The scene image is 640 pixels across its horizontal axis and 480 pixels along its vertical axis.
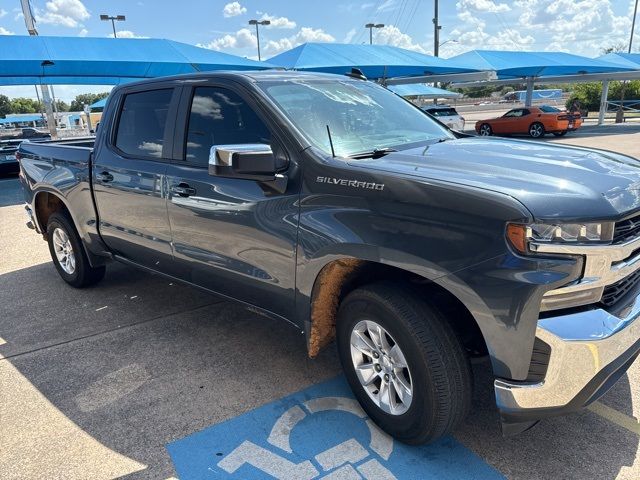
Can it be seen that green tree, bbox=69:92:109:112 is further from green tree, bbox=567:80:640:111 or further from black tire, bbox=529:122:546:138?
black tire, bbox=529:122:546:138

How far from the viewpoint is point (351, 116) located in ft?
11.0

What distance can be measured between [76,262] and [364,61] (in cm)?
1732

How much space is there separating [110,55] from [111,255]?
536 inches

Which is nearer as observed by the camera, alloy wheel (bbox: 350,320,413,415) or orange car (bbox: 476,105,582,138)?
alloy wheel (bbox: 350,320,413,415)

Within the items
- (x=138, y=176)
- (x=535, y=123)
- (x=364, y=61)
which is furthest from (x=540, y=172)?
(x=535, y=123)

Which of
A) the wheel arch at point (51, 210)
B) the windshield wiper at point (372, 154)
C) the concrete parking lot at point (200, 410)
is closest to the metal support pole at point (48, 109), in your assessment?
the wheel arch at point (51, 210)

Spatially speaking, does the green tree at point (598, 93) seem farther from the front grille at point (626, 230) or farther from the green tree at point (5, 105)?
the green tree at point (5, 105)

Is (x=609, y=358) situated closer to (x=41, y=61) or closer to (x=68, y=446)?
(x=68, y=446)

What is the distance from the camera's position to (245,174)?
9.38 ft

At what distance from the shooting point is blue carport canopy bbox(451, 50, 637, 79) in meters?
23.6

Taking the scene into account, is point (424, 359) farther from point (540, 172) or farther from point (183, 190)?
point (183, 190)

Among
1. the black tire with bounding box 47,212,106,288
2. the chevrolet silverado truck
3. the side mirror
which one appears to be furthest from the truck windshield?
the black tire with bounding box 47,212,106,288

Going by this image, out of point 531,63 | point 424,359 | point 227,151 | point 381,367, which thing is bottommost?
point 381,367

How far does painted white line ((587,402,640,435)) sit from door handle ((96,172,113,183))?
3.80 metres
